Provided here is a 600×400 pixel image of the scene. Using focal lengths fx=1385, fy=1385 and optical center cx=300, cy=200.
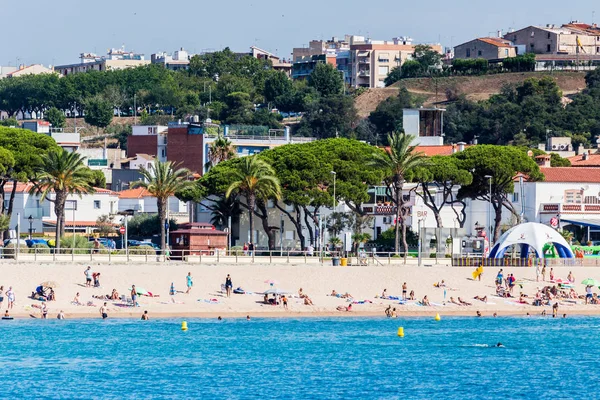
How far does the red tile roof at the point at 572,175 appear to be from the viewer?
101812 mm

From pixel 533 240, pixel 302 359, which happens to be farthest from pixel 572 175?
pixel 302 359

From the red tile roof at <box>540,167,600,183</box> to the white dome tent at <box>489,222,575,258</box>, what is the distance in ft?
59.1

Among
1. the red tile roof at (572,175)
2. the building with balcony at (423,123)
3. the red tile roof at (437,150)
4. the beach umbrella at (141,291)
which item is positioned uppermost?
the building with balcony at (423,123)

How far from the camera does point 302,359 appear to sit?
192ft

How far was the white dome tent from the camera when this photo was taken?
82.3 meters

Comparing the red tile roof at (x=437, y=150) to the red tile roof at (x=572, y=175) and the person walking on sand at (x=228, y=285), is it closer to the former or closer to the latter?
the red tile roof at (x=572, y=175)

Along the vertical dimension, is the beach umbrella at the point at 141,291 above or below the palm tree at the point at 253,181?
below

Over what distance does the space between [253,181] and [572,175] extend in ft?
87.3

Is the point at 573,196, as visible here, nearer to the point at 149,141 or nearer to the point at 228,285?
the point at 228,285

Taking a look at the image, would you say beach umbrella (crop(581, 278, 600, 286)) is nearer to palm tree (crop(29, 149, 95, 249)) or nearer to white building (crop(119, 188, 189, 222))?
palm tree (crop(29, 149, 95, 249))

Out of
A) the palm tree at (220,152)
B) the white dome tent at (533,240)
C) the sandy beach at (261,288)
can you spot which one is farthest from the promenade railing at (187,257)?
the palm tree at (220,152)

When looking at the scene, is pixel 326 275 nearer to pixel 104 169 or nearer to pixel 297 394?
pixel 297 394

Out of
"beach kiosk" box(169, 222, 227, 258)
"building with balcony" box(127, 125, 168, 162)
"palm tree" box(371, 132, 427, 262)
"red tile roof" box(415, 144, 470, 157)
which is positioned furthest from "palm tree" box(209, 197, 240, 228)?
"building with balcony" box(127, 125, 168, 162)

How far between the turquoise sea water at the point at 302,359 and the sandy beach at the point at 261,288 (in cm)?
132
